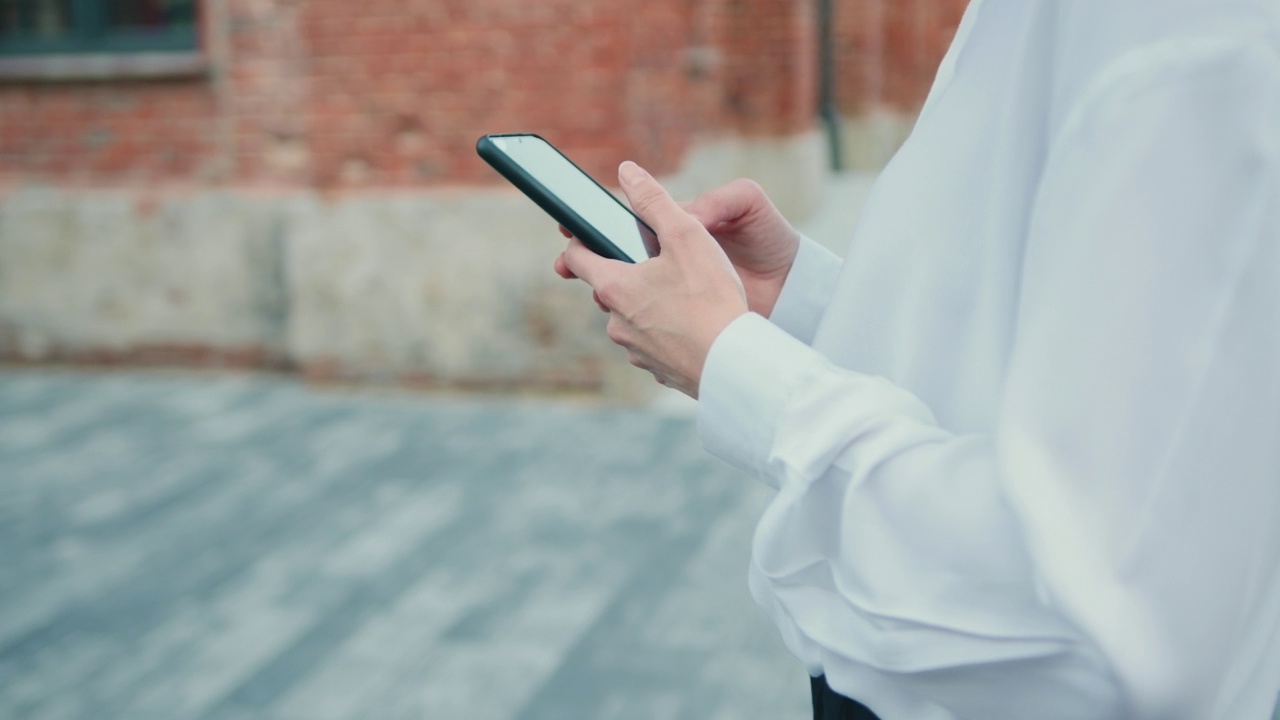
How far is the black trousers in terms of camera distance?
3.42 feet

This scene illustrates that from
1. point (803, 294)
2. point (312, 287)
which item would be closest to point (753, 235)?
point (803, 294)

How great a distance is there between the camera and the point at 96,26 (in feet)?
21.3

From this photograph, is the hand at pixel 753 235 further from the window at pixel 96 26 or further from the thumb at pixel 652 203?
the window at pixel 96 26

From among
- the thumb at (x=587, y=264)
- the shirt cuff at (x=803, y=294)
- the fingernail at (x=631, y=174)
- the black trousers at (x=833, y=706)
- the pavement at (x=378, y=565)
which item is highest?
the fingernail at (x=631, y=174)

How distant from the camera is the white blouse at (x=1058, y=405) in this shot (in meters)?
0.73

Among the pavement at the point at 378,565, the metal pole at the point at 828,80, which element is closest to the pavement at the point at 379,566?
the pavement at the point at 378,565

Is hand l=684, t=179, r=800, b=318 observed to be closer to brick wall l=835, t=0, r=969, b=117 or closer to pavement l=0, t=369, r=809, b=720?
pavement l=0, t=369, r=809, b=720

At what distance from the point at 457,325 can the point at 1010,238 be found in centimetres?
495

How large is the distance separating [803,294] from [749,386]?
1.46 feet

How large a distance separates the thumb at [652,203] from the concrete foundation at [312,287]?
14.3 feet

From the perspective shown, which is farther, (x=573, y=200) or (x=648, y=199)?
(x=573, y=200)

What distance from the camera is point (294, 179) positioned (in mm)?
6145

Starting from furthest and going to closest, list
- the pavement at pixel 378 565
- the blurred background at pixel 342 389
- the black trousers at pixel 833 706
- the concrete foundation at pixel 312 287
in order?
the concrete foundation at pixel 312 287, the blurred background at pixel 342 389, the pavement at pixel 378 565, the black trousers at pixel 833 706

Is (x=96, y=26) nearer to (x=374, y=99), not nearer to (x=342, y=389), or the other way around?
(x=374, y=99)
